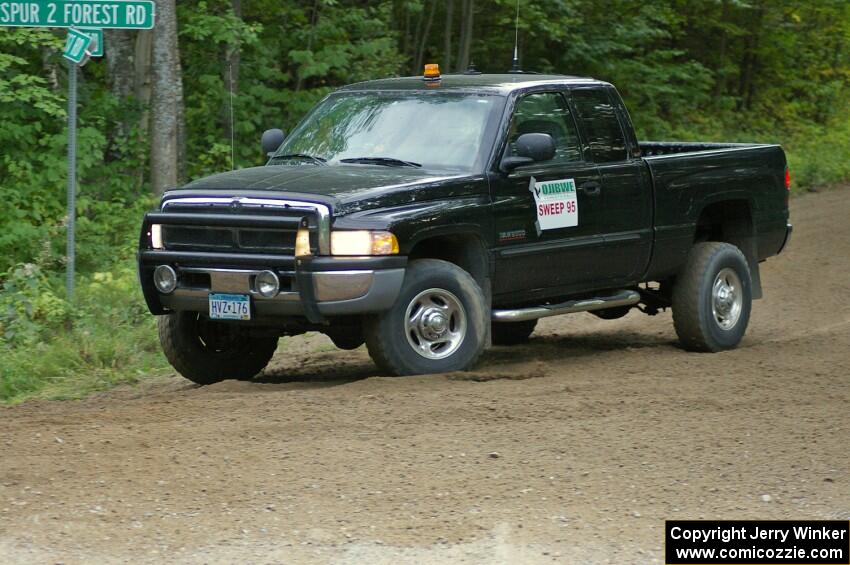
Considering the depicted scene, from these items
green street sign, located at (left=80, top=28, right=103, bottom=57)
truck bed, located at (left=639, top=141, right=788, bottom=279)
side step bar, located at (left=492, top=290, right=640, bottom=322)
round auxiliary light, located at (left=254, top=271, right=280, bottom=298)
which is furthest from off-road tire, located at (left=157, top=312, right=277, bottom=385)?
green street sign, located at (left=80, top=28, right=103, bottom=57)

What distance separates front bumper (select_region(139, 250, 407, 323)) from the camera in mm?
7797

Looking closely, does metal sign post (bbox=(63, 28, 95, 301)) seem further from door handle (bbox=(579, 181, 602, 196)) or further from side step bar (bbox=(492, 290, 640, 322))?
door handle (bbox=(579, 181, 602, 196))

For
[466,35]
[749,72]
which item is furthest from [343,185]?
[749,72]

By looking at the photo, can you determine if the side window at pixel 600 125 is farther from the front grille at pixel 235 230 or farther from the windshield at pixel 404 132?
the front grille at pixel 235 230

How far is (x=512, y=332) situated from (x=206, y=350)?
2.97 m

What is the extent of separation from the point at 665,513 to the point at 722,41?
2755 centimetres

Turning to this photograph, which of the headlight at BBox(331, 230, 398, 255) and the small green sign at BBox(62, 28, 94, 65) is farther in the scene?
the small green sign at BBox(62, 28, 94, 65)

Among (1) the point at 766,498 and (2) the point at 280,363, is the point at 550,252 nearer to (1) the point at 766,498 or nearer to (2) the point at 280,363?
(2) the point at 280,363

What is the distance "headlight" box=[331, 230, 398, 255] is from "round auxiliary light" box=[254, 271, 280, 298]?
1.28 ft

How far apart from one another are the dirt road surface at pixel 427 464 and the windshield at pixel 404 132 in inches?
58.0

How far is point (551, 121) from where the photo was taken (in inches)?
370

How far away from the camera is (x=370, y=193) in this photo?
7.97 metres

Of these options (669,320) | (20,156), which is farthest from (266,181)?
(20,156)

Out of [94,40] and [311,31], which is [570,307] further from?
[311,31]
